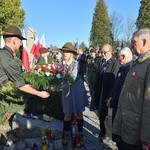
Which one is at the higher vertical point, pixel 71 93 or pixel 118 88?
pixel 118 88

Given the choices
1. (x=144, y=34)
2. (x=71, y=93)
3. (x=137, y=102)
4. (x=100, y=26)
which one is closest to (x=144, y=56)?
(x=144, y=34)

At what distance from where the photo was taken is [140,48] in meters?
4.01

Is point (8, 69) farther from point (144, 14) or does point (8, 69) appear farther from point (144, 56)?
point (144, 14)

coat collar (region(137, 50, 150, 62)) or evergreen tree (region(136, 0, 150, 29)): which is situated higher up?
evergreen tree (region(136, 0, 150, 29))

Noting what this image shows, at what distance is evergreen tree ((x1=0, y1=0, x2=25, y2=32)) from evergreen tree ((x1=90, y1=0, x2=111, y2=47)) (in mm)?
33524

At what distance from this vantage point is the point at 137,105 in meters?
3.82

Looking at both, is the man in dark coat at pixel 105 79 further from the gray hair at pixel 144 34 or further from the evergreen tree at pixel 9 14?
the evergreen tree at pixel 9 14

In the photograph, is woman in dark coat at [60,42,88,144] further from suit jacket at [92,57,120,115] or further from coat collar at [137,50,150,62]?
coat collar at [137,50,150,62]

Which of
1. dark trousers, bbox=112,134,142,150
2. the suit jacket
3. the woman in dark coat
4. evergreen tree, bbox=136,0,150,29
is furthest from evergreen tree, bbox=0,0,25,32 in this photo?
evergreen tree, bbox=136,0,150,29

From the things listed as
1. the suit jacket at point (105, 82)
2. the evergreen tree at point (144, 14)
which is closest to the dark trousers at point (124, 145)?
the suit jacket at point (105, 82)

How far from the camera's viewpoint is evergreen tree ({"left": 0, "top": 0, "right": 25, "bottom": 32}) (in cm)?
2764

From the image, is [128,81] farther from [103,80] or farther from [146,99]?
[103,80]

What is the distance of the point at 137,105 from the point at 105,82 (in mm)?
3570

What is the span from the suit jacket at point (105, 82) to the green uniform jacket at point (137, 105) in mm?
3245
